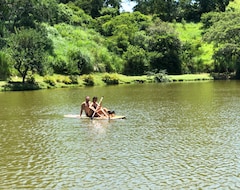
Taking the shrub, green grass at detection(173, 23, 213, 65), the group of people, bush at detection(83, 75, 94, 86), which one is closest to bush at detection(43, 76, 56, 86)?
the shrub

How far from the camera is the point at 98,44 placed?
266 feet

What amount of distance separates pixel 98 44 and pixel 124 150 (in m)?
66.5

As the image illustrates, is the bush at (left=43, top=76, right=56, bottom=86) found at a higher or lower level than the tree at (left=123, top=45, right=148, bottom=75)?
lower

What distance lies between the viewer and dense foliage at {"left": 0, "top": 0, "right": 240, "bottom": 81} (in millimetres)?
55844

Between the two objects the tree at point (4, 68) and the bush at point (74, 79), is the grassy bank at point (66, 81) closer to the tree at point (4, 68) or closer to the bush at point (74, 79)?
the bush at point (74, 79)

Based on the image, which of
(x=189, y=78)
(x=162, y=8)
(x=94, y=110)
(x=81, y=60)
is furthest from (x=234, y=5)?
(x=94, y=110)

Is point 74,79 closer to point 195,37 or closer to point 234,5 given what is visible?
point 195,37

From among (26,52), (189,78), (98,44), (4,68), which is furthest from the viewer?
(98,44)

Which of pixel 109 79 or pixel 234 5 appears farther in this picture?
pixel 234 5

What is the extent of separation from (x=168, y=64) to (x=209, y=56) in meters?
10.5

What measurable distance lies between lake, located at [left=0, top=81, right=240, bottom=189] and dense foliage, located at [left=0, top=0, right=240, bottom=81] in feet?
98.4

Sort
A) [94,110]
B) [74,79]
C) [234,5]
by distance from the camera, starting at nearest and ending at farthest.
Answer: [94,110] → [74,79] → [234,5]

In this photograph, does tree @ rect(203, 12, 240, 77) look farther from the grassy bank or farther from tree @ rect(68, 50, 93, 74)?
tree @ rect(68, 50, 93, 74)

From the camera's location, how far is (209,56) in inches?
3356
